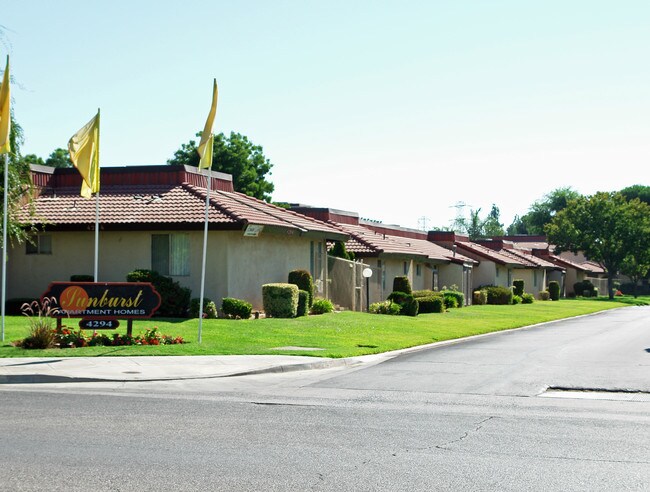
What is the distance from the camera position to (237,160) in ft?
244

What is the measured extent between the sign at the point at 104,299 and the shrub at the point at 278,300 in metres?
10.1

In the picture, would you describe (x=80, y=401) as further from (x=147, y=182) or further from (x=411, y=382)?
(x=147, y=182)

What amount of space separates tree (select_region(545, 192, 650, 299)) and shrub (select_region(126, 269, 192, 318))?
71.3 metres

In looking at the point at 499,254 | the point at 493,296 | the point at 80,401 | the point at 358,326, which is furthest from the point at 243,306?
the point at 499,254

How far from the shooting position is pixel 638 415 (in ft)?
43.0

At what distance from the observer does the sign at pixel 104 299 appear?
68.0 ft

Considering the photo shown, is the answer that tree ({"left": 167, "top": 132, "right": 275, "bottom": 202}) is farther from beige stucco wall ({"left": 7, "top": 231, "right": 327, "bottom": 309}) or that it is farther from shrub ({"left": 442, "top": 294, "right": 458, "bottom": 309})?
beige stucco wall ({"left": 7, "top": 231, "right": 327, "bottom": 309})

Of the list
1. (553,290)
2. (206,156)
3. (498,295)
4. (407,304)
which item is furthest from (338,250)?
(553,290)

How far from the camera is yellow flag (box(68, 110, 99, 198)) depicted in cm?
2464

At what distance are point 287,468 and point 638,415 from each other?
6.29 m

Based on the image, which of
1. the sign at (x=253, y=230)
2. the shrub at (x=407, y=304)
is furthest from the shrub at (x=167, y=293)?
the shrub at (x=407, y=304)

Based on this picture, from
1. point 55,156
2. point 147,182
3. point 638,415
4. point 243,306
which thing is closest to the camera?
point 638,415

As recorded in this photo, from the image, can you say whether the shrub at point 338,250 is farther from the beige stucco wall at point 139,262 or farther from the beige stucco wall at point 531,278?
the beige stucco wall at point 531,278

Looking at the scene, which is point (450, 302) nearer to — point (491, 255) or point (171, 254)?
point (491, 255)
